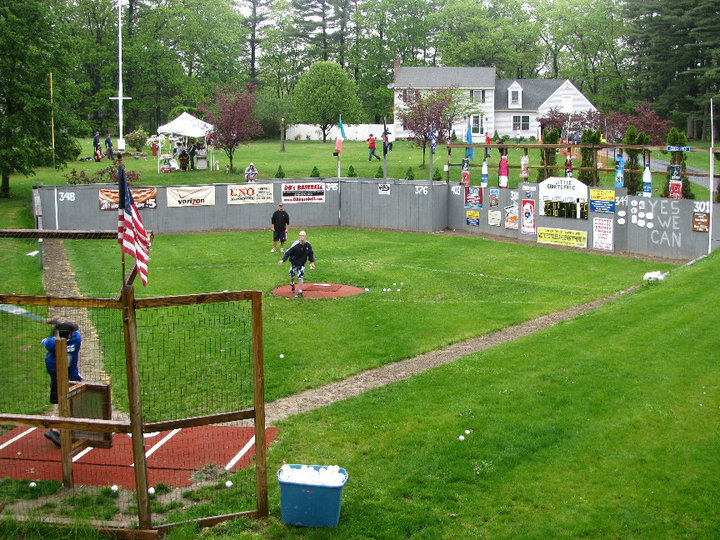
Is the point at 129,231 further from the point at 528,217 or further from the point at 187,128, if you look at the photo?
the point at 187,128

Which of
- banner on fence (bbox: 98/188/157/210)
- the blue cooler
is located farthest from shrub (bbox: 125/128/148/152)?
the blue cooler

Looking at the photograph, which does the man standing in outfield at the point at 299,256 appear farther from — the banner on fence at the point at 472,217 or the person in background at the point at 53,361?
the banner on fence at the point at 472,217

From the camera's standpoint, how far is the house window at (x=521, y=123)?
71.8 meters

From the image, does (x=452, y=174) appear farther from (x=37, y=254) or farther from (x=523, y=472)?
(x=523, y=472)

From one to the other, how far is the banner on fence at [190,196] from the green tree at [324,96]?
34.0 m

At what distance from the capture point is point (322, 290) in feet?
72.8

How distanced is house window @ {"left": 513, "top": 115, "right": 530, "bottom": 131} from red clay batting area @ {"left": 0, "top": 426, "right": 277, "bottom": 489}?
63.5m

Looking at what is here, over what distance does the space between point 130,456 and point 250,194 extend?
24.8 metres

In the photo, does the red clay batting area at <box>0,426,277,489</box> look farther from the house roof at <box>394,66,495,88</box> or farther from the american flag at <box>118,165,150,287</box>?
the house roof at <box>394,66,495,88</box>

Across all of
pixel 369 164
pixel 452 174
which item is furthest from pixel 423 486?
pixel 369 164

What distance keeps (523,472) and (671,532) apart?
209cm

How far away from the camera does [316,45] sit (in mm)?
91750

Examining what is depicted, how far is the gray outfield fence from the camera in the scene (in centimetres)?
2711

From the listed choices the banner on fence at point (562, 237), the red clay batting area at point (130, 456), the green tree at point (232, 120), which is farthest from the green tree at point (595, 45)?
the red clay batting area at point (130, 456)
